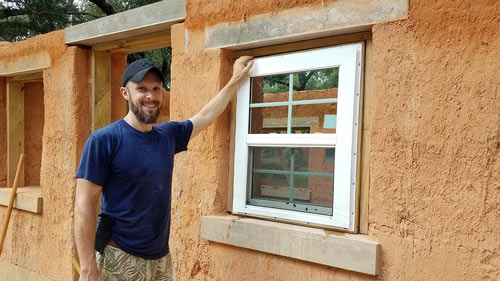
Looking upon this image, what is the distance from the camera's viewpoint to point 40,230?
5.14m

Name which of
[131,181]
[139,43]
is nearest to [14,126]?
[139,43]

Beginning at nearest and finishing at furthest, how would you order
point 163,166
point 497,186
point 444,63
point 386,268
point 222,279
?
1. point 497,186
2. point 444,63
3. point 386,268
4. point 163,166
5. point 222,279

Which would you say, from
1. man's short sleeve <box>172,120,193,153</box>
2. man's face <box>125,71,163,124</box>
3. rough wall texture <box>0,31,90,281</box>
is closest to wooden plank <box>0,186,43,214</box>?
rough wall texture <box>0,31,90,281</box>

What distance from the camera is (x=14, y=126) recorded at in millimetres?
6031

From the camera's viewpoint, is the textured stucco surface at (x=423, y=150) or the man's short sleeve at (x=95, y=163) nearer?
the textured stucco surface at (x=423, y=150)

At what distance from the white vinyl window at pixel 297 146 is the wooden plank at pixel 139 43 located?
1179 millimetres

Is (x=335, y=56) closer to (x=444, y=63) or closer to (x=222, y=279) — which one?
(x=444, y=63)

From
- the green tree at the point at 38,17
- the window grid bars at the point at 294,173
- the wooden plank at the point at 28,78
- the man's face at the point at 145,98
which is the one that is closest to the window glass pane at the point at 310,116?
the window grid bars at the point at 294,173

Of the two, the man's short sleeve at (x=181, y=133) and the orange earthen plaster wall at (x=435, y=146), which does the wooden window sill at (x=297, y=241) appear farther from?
the man's short sleeve at (x=181, y=133)

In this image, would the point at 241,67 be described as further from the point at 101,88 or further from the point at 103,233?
the point at 101,88

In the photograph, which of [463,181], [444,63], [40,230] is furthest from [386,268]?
[40,230]

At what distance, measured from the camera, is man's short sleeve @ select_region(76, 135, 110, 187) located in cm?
242

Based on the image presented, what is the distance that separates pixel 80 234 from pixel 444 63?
6.75 feet

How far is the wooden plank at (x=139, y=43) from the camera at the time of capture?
409cm
